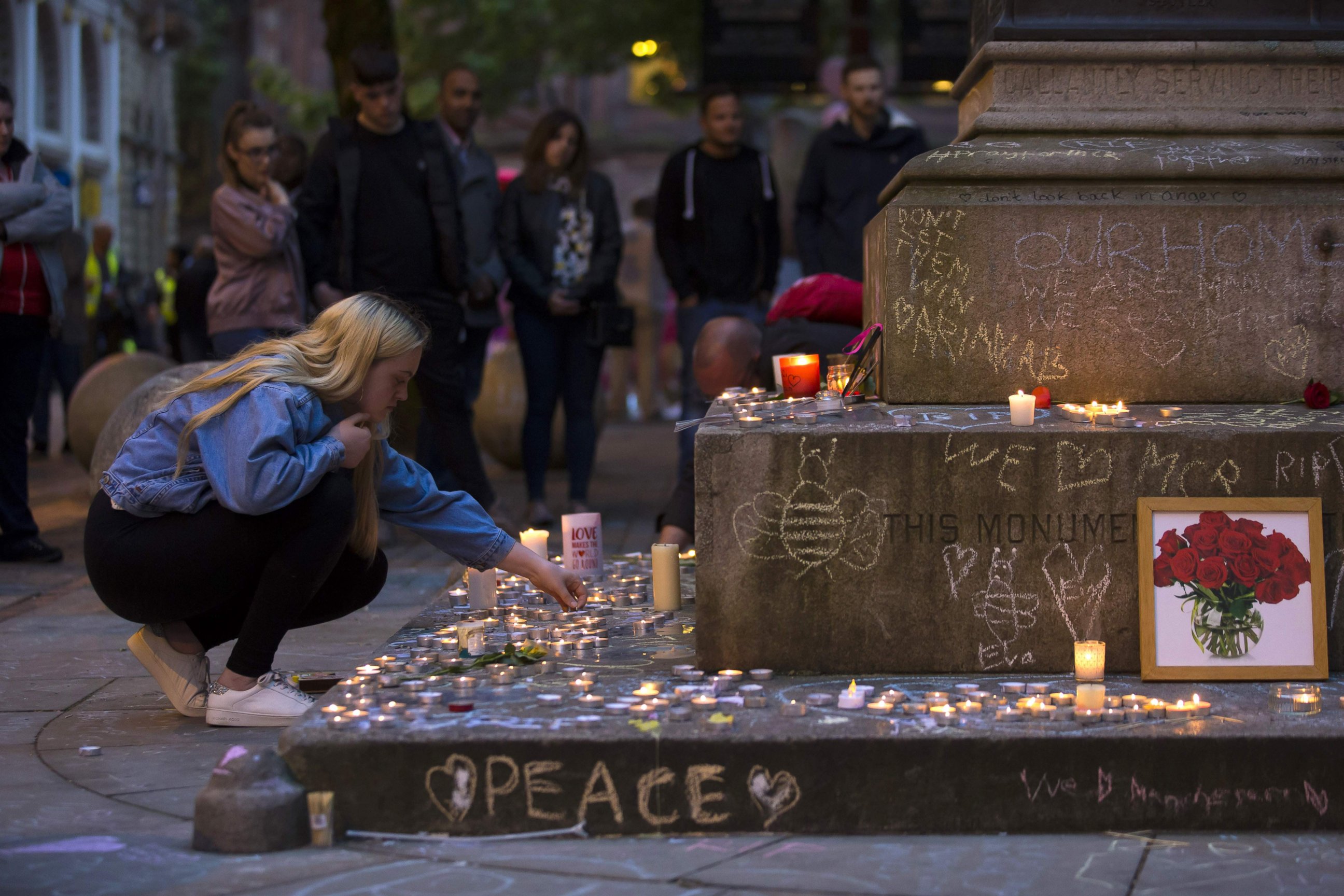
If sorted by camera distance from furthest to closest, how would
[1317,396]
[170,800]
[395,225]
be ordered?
1. [395,225]
2. [1317,396]
3. [170,800]

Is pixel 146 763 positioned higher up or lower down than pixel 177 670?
lower down

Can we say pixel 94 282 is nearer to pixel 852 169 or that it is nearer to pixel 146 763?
pixel 852 169

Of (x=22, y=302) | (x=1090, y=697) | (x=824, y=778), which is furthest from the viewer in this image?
(x=22, y=302)

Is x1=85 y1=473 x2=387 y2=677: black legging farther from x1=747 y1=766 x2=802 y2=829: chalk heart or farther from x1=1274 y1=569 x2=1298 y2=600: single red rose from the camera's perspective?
x1=1274 y1=569 x2=1298 y2=600: single red rose

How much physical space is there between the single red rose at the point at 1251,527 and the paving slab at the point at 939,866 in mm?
865

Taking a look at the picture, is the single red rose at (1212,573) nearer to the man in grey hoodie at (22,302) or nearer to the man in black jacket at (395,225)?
the man in black jacket at (395,225)

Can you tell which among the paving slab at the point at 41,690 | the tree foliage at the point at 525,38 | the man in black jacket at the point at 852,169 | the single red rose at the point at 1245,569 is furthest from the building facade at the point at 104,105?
the single red rose at the point at 1245,569

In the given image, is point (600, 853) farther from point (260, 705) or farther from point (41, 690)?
point (41, 690)

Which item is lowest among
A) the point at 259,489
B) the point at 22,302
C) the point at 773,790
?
the point at 773,790

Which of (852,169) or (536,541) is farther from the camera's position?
(852,169)

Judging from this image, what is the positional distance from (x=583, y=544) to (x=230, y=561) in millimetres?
1487

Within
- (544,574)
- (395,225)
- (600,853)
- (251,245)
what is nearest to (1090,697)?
(600,853)

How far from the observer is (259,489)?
351 centimetres

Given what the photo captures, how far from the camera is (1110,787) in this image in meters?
3.04
